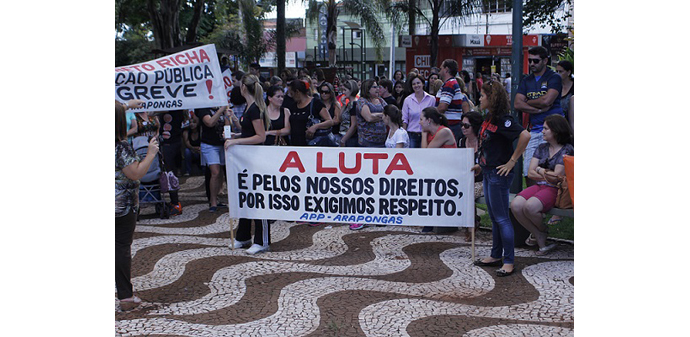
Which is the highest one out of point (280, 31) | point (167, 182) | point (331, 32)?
point (331, 32)

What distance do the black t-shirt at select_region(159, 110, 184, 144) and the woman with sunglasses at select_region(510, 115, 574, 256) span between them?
6330 mm

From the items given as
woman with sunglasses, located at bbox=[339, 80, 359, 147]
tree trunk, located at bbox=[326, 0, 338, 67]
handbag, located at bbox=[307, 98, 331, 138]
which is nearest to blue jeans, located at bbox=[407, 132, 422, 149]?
woman with sunglasses, located at bbox=[339, 80, 359, 147]

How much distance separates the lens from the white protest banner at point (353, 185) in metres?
7.18

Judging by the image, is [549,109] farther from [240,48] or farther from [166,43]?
[240,48]

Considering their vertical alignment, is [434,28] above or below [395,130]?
above

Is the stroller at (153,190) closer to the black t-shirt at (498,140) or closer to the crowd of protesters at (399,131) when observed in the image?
the crowd of protesters at (399,131)

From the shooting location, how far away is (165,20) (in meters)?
27.7

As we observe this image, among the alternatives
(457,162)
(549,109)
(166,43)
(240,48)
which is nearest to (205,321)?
(457,162)

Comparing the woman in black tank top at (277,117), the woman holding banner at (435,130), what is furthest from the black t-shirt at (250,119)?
the woman holding banner at (435,130)

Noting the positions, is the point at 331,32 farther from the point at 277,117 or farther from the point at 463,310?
the point at 463,310

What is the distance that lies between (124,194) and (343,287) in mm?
2115

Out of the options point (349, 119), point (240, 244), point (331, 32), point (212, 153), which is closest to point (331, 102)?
point (349, 119)

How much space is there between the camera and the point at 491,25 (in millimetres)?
58656

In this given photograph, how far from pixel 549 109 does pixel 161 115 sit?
20.7 feet
